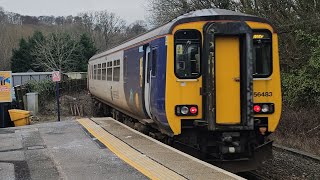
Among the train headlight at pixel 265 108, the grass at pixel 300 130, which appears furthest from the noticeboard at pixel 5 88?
the train headlight at pixel 265 108

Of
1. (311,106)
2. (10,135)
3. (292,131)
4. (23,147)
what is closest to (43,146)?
(23,147)

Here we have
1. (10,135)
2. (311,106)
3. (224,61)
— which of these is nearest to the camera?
(224,61)

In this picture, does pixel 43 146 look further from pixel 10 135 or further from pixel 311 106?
pixel 311 106

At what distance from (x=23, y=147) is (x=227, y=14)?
502cm

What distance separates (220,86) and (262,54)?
120cm

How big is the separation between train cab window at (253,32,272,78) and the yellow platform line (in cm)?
279

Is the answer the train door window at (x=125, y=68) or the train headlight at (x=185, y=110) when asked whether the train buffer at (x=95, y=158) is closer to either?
the train headlight at (x=185, y=110)

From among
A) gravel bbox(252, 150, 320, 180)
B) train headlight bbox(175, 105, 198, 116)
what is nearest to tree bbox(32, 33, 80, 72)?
gravel bbox(252, 150, 320, 180)

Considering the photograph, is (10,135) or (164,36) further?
(10,135)

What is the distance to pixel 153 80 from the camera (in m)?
9.09

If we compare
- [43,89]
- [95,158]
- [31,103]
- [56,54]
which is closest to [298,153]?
[95,158]

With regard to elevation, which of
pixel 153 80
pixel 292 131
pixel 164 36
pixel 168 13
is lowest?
pixel 292 131

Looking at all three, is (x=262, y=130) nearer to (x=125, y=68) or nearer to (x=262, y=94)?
(x=262, y=94)

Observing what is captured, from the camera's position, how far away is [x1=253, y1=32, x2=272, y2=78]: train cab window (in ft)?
28.0
